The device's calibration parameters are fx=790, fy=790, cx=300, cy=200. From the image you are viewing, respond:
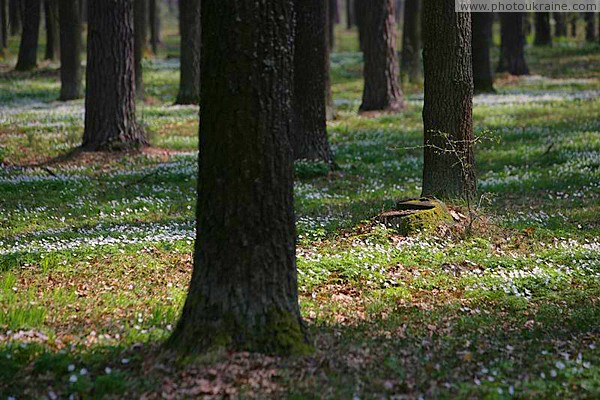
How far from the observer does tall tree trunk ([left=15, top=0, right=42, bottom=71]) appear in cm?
3381

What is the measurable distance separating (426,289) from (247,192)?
10.5ft

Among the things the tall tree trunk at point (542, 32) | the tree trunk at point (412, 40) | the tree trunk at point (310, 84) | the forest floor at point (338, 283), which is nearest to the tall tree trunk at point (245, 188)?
the forest floor at point (338, 283)

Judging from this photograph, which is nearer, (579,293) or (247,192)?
(247,192)

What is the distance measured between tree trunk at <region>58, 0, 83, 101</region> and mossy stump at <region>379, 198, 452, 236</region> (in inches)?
714

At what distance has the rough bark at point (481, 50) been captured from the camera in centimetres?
2502

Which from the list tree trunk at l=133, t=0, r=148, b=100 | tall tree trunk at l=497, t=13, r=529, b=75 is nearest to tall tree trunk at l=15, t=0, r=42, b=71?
tree trunk at l=133, t=0, r=148, b=100

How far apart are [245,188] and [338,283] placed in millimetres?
2861

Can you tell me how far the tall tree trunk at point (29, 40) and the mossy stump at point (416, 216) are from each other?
A: 25170mm

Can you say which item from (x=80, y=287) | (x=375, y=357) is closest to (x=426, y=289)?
(x=375, y=357)

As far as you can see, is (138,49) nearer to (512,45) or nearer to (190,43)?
(190,43)

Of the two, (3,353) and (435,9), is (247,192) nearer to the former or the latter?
(3,353)

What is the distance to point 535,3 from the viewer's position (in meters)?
38.6

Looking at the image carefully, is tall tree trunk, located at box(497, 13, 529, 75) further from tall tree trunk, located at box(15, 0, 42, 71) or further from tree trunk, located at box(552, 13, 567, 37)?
tree trunk, located at box(552, 13, 567, 37)

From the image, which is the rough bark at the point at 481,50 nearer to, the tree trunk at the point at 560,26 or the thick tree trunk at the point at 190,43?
the thick tree trunk at the point at 190,43
